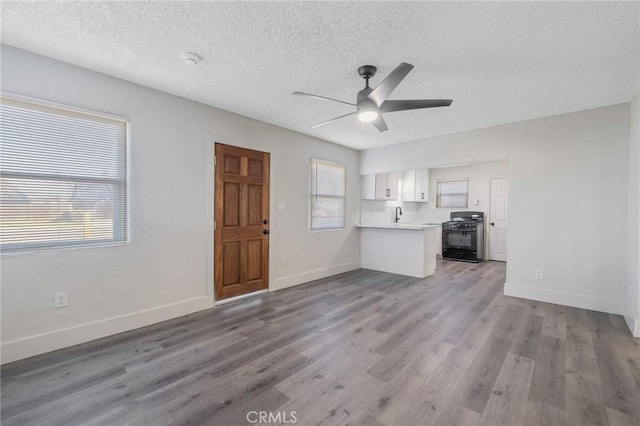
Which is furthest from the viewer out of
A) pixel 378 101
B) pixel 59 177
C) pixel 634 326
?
pixel 634 326

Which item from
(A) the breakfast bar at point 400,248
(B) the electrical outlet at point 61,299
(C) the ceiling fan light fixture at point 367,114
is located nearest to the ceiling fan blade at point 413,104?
(C) the ceiling fan light fixture at point 367,114

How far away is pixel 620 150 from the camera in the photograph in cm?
323

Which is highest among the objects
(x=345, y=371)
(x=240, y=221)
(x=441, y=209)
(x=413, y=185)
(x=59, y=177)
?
(x=413, y=185)

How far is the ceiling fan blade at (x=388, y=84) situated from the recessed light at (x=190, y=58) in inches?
59.2

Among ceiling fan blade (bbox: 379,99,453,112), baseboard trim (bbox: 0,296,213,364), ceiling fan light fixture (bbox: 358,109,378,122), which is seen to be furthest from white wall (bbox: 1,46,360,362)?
ceiling fan blade (bbox: 379,99,453,112)

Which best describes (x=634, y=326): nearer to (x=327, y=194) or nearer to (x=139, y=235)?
(x=327, y=194)

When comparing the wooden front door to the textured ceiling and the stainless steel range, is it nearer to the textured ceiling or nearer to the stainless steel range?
the textured ceiling

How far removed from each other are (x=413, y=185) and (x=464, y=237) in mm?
1746

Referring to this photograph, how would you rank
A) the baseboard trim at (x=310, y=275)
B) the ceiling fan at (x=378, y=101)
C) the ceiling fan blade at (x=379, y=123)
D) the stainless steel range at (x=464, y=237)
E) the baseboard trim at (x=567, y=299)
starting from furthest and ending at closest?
the stainless steel range at (x=464, y=237) → the baseboard trim at (x=310, y=275) → the baseboard trim at (x=567, y=299) → the ceiling fan blade at (x=379, y=123) → the ceiling fan at (x=378, y=101)

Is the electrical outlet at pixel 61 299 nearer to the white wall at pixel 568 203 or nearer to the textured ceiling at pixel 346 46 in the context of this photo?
the textured ceiling at pixel 346 46

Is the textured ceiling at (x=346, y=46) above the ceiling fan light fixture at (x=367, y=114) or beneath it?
above

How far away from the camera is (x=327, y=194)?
5.06 meters

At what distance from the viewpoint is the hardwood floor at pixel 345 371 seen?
5.37ft

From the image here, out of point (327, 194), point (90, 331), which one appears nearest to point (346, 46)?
point (327, 194)
